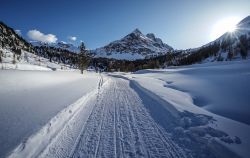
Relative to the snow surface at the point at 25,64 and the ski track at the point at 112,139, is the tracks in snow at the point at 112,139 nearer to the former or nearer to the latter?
the ski track at the point at 112,139

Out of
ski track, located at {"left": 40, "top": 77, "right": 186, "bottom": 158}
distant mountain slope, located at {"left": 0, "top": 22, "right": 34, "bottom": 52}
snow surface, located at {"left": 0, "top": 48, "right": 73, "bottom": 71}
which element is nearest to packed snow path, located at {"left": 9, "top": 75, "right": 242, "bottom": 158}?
ski track, located at {"left": 40, "top": 77, "right": 186, "bottom": 158}

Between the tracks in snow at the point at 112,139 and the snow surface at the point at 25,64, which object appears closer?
the tracks in snow at the point at 112,139

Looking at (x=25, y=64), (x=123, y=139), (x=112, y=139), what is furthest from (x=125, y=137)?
(x=25, y=64)

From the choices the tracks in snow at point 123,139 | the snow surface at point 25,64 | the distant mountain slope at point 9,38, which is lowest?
the tracks in snow at point 123,139

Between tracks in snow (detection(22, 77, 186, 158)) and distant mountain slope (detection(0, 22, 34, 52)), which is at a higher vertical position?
distant mountain slope (detection(0, 22, 34, 52))

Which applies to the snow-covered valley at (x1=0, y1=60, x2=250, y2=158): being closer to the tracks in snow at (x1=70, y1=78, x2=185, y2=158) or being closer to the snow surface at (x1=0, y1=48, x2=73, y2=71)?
the tracks in snow at (x1=70, y1=78, x2=185, y2=158)

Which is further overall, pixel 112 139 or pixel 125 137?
pixel 125 137

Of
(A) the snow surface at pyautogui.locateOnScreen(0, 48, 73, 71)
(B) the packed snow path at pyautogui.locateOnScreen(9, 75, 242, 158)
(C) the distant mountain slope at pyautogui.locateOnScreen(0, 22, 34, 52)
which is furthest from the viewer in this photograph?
(C) the distant mountain slope at pyautogui.locateOnScreen(0, 22, 34, 52)

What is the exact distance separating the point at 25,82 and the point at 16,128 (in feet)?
29.7

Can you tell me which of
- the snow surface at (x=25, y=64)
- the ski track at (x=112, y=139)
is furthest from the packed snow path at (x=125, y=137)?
the snow surface at (x=25, y=64)

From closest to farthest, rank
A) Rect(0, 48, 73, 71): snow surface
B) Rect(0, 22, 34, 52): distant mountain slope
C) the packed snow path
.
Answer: the packed snow path, Rect(0, 48, 73, 71): snow surface, Rect(0, 22, 34, 52): distant mountain slope

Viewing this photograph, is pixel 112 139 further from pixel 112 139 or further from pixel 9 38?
pixel 9 38

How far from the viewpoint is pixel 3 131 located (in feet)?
17.6

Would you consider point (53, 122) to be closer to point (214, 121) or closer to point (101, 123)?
point (101, 123)
